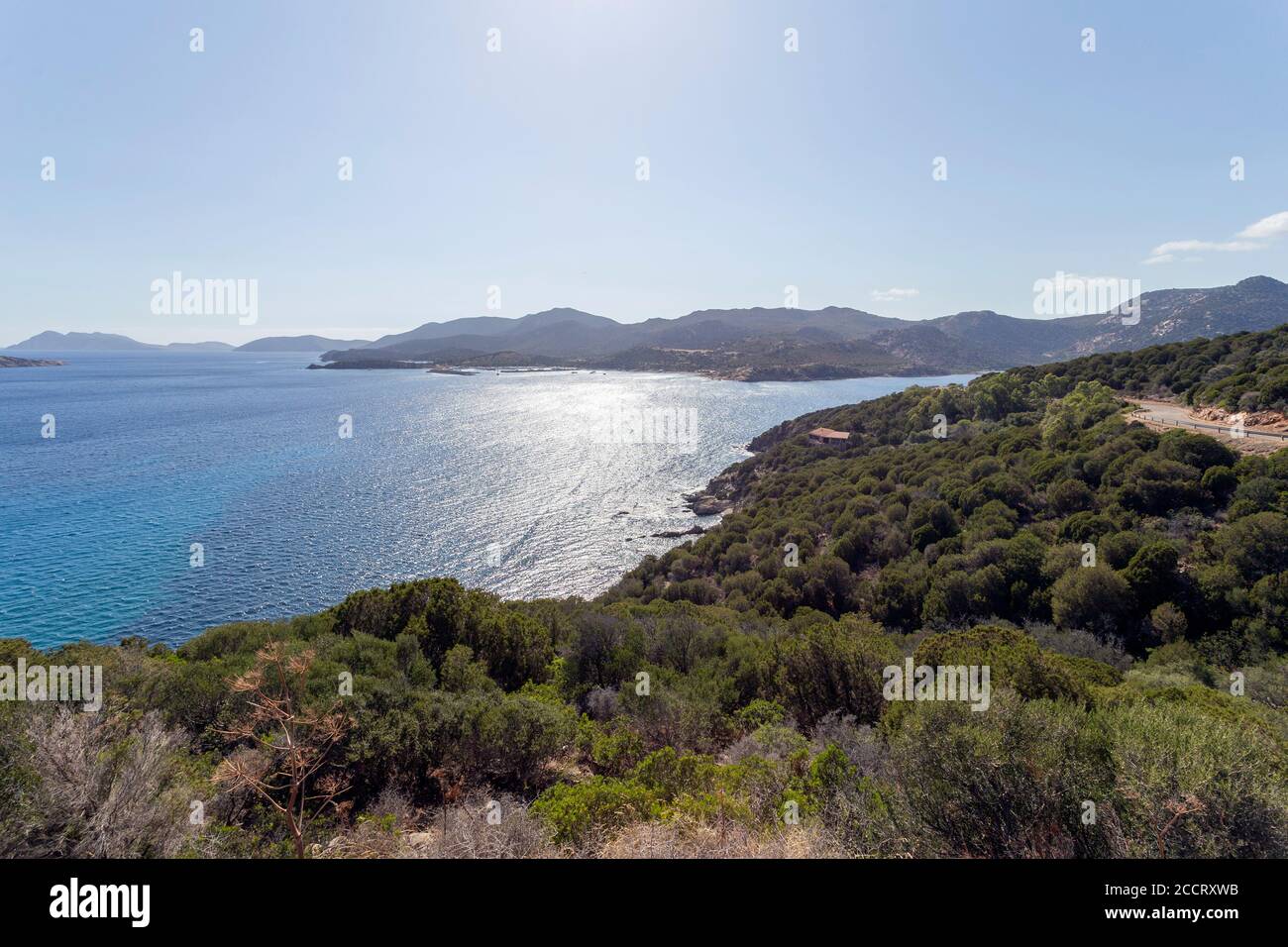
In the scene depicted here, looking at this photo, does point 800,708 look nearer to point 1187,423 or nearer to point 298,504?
point 1187,423

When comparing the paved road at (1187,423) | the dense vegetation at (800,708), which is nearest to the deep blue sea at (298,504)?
the dense vegetation at (800,708)

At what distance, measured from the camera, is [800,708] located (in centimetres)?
1348

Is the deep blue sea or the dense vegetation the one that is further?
the deep blue sea

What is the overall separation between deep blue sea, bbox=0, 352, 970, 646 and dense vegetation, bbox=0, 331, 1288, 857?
1247 centimetres

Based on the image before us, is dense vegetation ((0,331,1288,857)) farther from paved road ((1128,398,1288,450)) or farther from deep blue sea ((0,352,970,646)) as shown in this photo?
deep blue sea ((0,352,970,646))

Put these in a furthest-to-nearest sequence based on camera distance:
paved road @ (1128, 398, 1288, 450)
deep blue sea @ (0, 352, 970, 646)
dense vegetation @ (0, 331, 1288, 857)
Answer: deep blue sea @ (0, 352, 970, 646) < paved road @ (1128, 398, 1288, 450) < dense vegetation @ (0, 331, 1288, 857)

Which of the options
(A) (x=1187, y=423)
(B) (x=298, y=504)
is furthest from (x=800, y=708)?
(B) (x=298, y=504)

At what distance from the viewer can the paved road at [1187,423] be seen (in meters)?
25.9

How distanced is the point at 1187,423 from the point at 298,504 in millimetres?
64527

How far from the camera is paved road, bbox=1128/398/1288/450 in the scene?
25.9m

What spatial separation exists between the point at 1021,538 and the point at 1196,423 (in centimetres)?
1813

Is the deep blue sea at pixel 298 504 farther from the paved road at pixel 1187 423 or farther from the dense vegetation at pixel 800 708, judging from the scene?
the paved road at pixel 1187 423

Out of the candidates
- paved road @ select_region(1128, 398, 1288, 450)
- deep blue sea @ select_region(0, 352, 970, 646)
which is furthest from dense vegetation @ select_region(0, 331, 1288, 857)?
deep blue sea @ select_region(0, 352, 970, 646)
